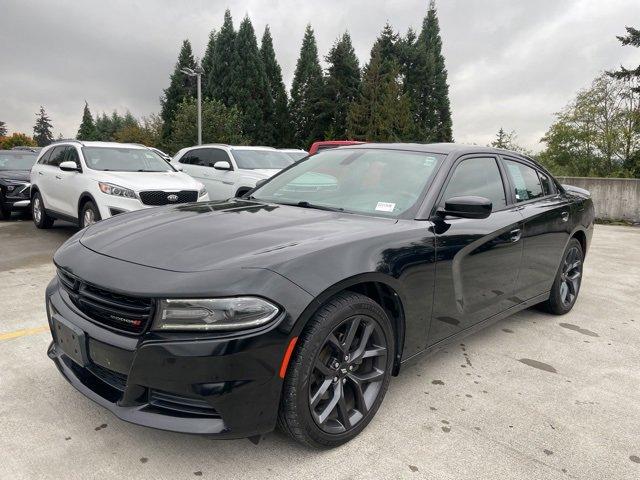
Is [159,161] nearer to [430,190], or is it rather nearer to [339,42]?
[430,190]

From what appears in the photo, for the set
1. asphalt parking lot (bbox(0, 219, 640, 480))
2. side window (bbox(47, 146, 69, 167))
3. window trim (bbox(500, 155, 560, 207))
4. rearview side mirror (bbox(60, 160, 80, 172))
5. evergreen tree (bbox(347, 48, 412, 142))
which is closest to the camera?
asphalt parking lot (bbox(0, 219, 640, 480))

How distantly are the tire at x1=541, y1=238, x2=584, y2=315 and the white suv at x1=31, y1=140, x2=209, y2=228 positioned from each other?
4876 mm

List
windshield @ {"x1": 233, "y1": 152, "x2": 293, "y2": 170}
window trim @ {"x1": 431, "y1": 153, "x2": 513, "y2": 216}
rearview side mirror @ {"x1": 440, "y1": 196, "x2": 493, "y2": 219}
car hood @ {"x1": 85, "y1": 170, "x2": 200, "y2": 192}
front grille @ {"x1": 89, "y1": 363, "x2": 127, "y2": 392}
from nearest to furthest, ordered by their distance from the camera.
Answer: front grille @ {"x1": 89, "y1": 363, "x2": 127, "y2": 392}, rearview side mirror @ {"x1": 440, "y1": 196, "x2": 493, "y2": 219}, window trim @ {"x1": 431, "y1": 153, "x2": 513, "y2": 216}, car hood @ {"x1": 85, "y1": 170, "x2": 200, "y2": 192}, windshield @ {"x1": 233, "y1": 152, "x2": 293, "y2": 170}

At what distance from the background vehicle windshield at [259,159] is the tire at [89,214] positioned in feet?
10.1

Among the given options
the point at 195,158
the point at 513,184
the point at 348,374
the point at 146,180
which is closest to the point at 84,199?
the point at 146,180

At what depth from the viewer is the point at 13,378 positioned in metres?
2.90

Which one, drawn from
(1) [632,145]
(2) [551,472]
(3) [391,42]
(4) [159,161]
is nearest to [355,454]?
(2) [551,472]

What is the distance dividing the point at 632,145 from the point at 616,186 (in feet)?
53.8

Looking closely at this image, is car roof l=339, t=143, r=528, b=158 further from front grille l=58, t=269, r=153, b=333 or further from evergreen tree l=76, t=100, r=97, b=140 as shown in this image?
evergreen tree l=76, t=100, r=97, b=140

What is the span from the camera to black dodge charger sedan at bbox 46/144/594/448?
1915 millimetres

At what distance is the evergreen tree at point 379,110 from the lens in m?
36.8

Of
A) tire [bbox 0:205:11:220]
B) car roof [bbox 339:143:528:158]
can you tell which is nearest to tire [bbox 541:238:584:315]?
car roof [bbox 339:143:528:158]

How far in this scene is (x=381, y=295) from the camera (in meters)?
2.48

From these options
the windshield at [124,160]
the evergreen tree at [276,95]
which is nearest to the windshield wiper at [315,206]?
the windshield at [124,160]
